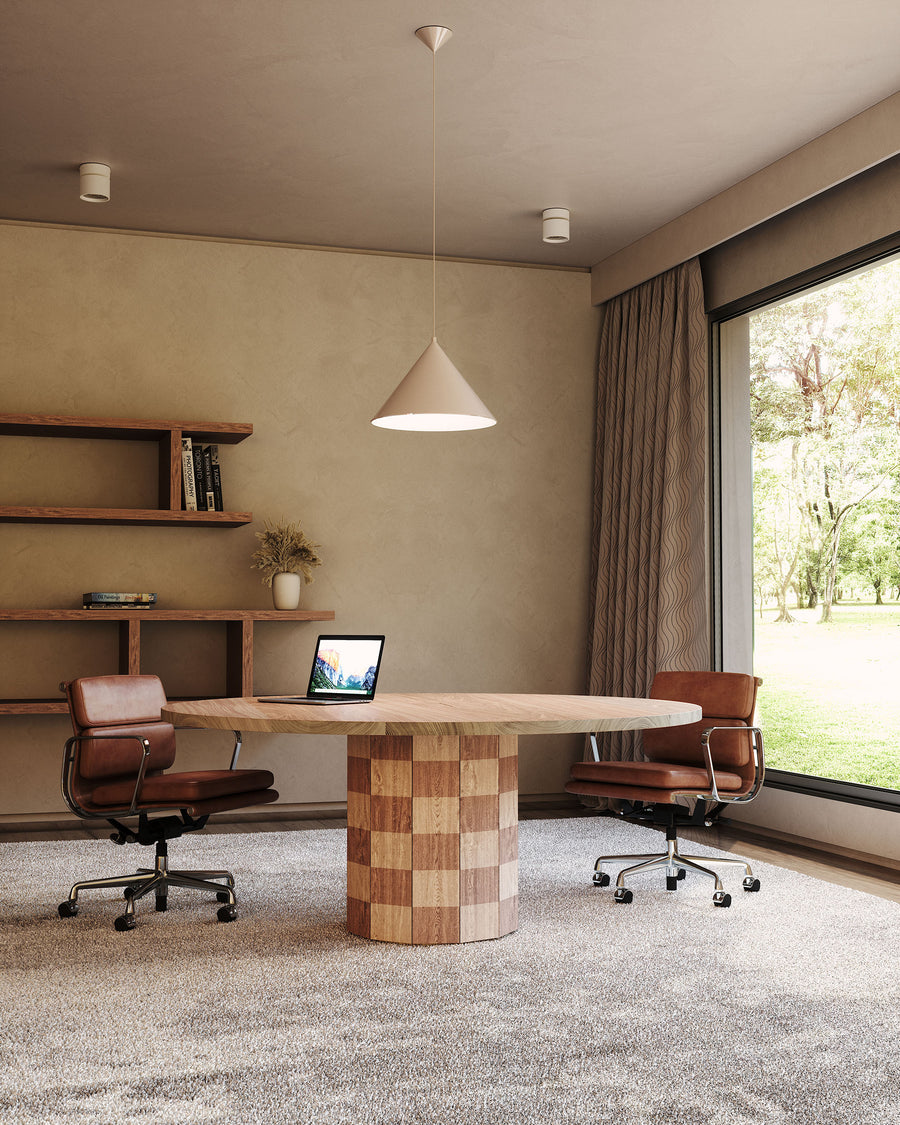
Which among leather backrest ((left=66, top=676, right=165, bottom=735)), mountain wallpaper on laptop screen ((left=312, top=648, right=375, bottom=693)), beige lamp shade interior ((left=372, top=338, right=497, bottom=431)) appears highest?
beige lamp shade interior ((left=372, top=338, right=497, bottom=431))

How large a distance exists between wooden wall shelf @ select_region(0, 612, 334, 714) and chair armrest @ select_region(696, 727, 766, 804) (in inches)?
90.5

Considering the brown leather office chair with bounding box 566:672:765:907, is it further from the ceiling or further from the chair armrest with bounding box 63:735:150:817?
the ceiling

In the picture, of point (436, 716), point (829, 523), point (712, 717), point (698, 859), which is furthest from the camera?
point (829, 523)

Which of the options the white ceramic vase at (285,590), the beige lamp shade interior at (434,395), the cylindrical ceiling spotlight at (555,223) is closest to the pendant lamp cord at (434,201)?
the beige lamp shade interior at (434,395)

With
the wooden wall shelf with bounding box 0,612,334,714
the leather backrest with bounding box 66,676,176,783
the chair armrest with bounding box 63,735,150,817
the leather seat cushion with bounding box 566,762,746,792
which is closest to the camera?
the chair armrest with bounding box 63,735,150,817

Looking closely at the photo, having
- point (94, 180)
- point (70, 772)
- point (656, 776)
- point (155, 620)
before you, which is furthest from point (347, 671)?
point (94, 180)

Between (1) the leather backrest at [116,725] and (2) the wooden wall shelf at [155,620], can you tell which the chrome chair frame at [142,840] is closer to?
(1) the leather backrest at [116,725]

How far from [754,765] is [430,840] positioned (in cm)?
142

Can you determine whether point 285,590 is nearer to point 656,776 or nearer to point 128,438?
point 128,438

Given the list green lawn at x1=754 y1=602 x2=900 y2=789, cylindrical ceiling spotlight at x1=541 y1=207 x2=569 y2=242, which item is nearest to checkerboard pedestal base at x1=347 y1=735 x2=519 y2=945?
green lawn at x1=754 y1=602 x2=900 y2=789

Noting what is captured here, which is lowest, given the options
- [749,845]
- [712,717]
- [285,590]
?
[749,845]

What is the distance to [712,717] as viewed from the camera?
423 cm

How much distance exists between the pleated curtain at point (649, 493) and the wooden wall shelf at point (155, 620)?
1.58 meters

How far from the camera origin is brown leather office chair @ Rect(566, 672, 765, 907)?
386 centimetres
